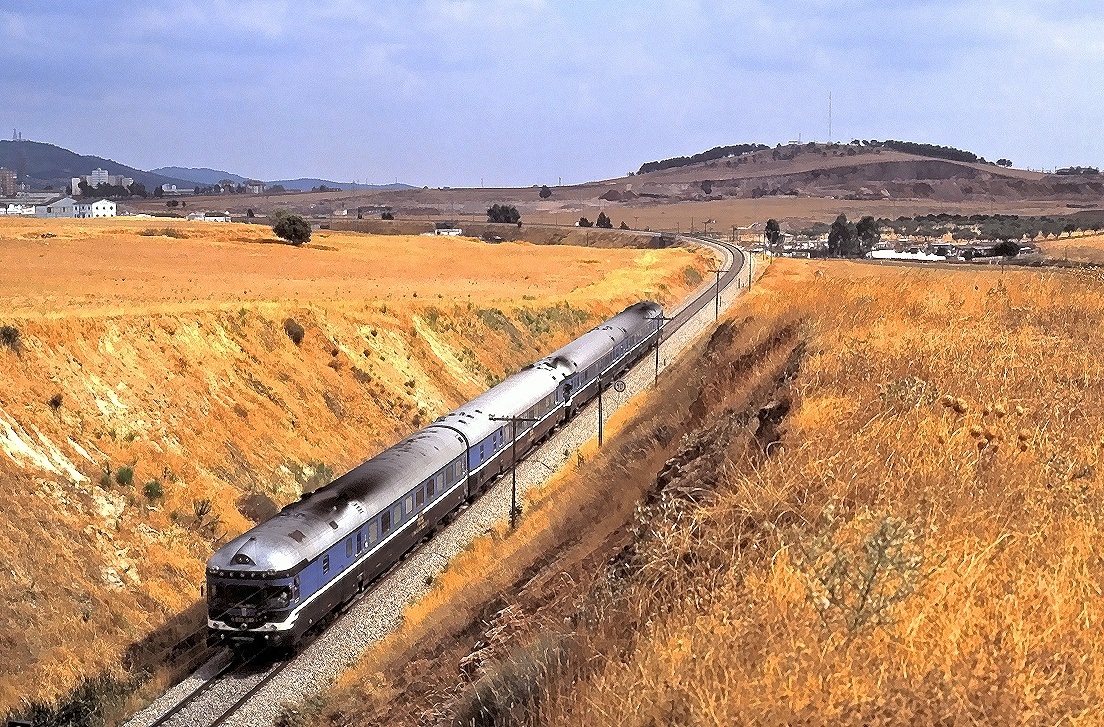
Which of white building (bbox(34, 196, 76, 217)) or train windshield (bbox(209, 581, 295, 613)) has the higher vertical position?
white building (bbox(34, 196, 76, 217))

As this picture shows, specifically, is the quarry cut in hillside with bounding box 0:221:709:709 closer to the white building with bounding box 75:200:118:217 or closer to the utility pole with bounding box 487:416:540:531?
the utility pole with bounding box 487:416:540:531

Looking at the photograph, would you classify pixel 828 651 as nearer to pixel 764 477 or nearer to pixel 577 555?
pixel 764 477

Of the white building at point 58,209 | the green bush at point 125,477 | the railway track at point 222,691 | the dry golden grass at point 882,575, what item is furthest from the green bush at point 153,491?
the white building at point 58,209

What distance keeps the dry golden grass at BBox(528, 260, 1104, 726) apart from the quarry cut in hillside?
18228 mm

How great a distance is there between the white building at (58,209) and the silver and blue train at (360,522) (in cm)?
16996

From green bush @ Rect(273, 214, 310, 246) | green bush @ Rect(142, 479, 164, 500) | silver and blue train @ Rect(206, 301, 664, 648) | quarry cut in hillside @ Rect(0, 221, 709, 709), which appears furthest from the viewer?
green bush @ Rect(273, 214, 310, 246)

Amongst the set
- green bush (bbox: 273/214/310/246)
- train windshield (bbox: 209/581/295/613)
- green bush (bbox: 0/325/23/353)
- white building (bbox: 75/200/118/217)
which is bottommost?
train windshield (bbox: 209/581/295/613)

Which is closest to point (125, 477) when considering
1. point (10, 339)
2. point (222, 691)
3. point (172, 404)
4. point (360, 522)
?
point (172, 404)

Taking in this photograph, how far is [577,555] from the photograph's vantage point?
1409 cm

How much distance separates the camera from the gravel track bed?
19547 mm

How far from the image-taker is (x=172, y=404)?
36375mm

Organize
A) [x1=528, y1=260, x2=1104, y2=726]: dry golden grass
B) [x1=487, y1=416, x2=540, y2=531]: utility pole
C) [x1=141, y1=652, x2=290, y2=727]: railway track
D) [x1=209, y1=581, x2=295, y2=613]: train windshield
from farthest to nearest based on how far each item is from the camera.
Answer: [x1=487, y1=416, x2=540, y2=531]: utility pole
[x1=209, y1=581, x2=295, y2=613]: train windshield
[x1=141, y1=652, x2=290, y2=727]: railway track
[x1=528, y1=260, x2=1104, y2=726]: dry golden grass

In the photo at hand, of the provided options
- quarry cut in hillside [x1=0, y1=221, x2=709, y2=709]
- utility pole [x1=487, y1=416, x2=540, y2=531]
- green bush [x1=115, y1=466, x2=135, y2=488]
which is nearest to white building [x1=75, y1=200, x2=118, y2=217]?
quarry cut in hillside [x1=0, y1=221, x2=709, y2=709]

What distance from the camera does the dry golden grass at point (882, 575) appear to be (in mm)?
6516
